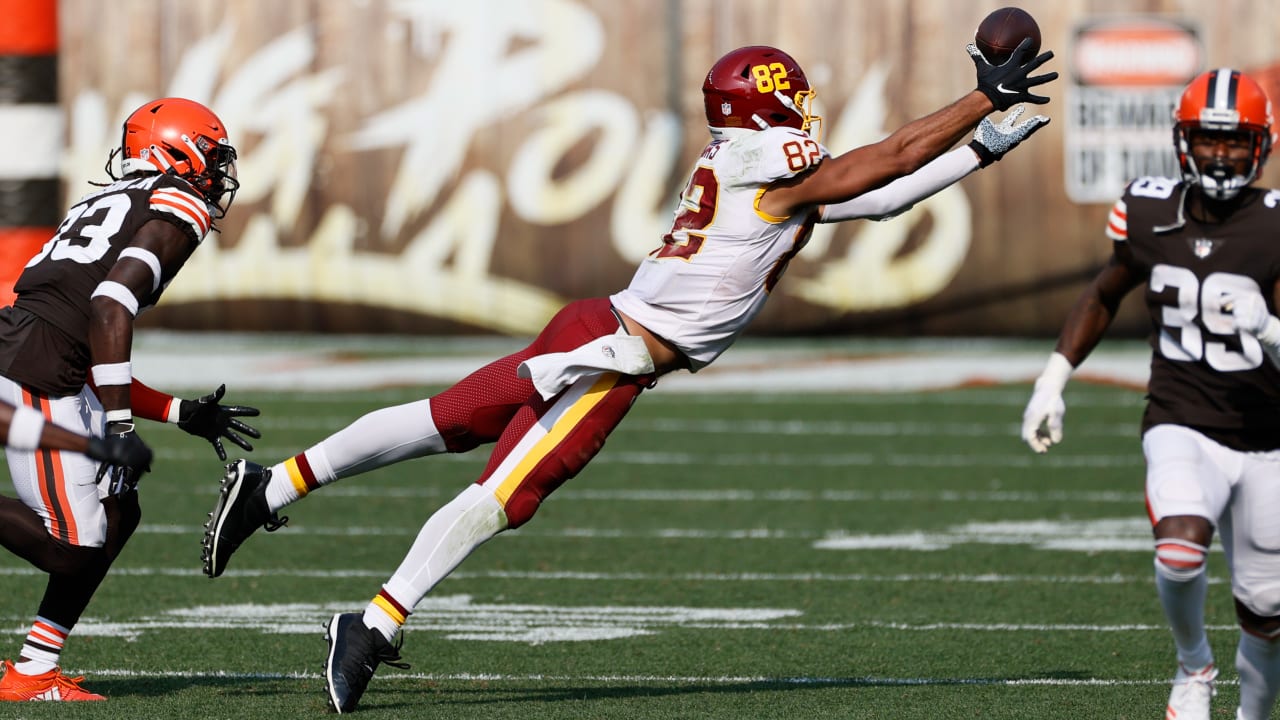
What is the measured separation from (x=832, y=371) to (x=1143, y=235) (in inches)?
384

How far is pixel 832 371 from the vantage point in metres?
14.5

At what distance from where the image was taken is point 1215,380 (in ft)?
15.5

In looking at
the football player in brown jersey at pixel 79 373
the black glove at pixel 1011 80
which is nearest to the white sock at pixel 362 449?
the football player in brown jersey at pixel 79 373

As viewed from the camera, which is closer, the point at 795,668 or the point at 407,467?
the point at 795,668

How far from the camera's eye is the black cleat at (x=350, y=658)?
4.98 m

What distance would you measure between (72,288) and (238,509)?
724 mm

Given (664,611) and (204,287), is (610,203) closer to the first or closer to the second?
(204,287)

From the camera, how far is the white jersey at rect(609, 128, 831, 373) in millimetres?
5199

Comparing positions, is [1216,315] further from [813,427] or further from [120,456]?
[813,427]

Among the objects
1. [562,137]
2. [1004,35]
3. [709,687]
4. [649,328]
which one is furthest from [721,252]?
[562,137]

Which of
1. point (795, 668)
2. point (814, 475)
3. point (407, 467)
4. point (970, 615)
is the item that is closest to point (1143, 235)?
point (795, 668)

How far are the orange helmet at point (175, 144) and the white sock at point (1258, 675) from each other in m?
2.84

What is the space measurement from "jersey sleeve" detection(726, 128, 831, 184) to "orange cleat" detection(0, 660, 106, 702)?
7.02ft

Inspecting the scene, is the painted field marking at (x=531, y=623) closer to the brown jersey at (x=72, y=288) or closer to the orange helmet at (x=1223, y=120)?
the brown jersey at (x=72, y=288)
